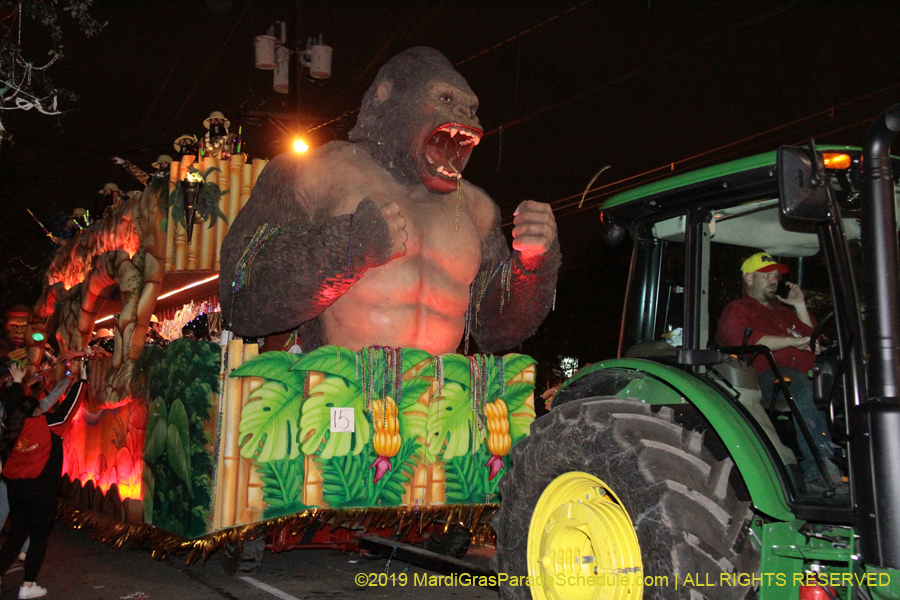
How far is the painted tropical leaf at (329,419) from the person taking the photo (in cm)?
465

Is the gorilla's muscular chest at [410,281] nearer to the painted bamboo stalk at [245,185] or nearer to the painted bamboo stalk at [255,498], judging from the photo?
Answer: the painted bamboo stalk at [255,498]

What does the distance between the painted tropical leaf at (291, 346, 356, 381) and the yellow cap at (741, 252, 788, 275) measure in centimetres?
228

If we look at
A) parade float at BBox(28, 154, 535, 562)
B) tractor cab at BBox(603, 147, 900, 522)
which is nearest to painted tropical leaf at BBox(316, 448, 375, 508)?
parade float at BBox(28, 154, 535, 562)

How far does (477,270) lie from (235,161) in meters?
2.38

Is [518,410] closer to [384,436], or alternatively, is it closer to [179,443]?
[384,436]

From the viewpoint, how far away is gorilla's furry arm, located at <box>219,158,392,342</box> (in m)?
4.61

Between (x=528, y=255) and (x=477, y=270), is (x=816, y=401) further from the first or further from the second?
(x=477, y=270)

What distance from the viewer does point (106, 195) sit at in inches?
361

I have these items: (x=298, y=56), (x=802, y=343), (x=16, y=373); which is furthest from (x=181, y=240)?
(x=298, y=56)

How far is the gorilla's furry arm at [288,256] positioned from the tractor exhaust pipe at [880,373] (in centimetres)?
262

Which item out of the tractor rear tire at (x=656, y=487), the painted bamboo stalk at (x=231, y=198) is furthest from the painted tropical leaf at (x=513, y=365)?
the painted bamboo stalk at (x=231, y=198)

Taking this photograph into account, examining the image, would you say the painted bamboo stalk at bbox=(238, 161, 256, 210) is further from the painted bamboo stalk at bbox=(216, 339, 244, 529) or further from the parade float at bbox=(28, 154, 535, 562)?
the painted bamboo stalk at bbox=(216, 339, 244, 529)

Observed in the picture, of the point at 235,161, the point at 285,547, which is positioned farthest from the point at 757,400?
the point at 235,161

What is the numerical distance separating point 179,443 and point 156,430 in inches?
18.1
